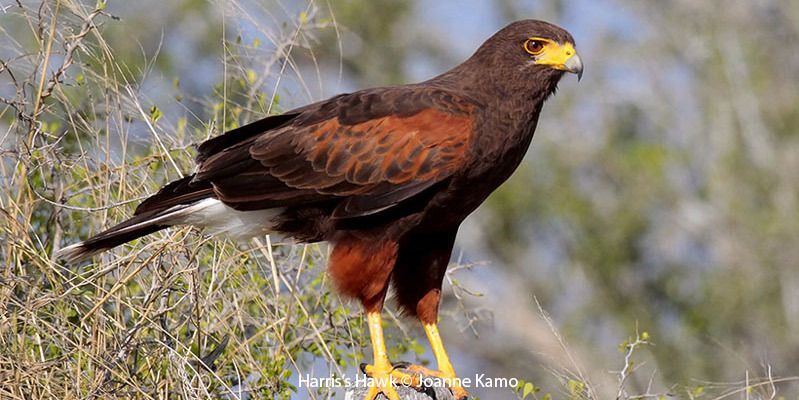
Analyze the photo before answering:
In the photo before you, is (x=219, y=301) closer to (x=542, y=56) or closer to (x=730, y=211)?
(x=542, y=56)

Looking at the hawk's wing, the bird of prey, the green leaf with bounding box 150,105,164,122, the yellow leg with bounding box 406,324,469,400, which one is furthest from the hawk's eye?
the green leaf with bounding box 150,105,164,122

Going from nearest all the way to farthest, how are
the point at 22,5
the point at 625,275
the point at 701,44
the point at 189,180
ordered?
the point at 22,5 < the point at 189,180 < the point at 625,275 < the point at 701,44

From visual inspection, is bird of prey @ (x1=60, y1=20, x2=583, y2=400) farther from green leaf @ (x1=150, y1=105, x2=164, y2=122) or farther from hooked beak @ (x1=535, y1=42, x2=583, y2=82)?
green leaf @ (x1=150, y1=105, x2=164, y2=122)

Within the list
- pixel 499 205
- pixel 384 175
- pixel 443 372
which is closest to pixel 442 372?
pixel 443 372

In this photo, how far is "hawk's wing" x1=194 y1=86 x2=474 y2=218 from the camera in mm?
5367

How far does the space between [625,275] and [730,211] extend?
152cm

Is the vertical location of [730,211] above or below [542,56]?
below

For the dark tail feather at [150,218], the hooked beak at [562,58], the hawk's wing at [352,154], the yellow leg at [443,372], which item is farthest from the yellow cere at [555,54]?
the dark tail feather at [150,218]

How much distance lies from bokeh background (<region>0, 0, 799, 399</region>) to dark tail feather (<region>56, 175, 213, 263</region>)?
0.43 feet

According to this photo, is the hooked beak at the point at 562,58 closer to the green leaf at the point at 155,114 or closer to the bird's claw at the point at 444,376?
the bird's claw at the point at 444,376

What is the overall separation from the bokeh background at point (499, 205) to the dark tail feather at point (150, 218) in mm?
132

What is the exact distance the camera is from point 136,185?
5793 mm

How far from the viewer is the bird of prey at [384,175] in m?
5.35

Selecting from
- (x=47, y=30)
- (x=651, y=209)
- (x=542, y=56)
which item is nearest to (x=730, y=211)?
(x=651, y=209)
